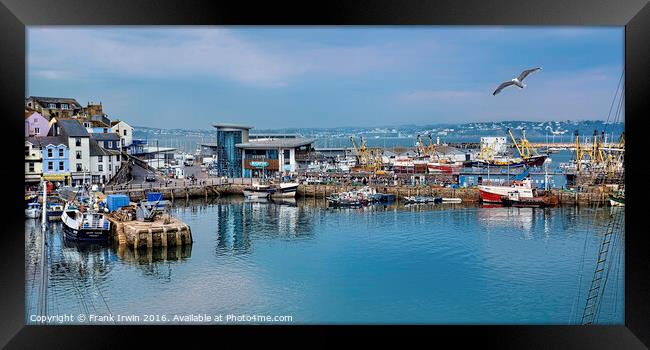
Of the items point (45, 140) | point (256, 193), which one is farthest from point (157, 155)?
point (256, 193)

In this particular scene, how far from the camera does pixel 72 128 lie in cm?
656

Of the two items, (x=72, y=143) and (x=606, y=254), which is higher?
(x=72, y=143)

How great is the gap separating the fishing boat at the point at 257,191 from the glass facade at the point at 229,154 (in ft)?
1.39

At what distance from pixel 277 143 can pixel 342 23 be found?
3.25 meters

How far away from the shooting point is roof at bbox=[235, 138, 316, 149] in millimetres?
7627

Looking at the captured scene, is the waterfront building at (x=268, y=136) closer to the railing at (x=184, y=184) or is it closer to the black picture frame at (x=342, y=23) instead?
the railing at (x=184, y=184)

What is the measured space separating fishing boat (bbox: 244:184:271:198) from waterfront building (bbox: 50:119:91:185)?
7.77ft

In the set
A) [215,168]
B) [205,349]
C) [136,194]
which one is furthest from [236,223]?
[205,349]

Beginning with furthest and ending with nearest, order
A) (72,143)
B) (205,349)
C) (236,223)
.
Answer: (236,223) < (72,143) < (205,349)

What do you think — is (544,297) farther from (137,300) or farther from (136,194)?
(136,194)

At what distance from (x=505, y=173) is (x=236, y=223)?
4.16 m

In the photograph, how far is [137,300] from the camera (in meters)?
5.66

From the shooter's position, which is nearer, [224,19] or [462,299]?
[224,19]
